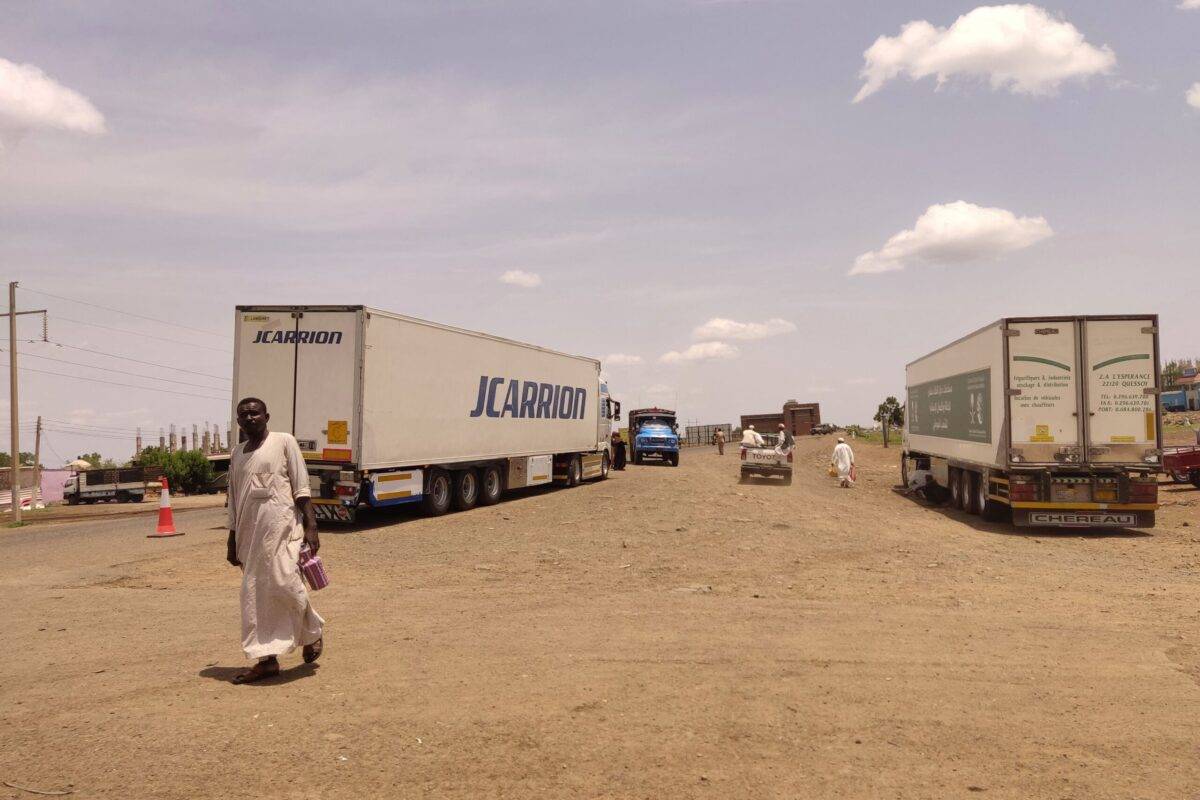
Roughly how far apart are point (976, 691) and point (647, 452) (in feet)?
102

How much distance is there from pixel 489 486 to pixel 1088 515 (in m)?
12.1

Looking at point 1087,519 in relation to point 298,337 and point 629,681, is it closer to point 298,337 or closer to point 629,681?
point 629,681

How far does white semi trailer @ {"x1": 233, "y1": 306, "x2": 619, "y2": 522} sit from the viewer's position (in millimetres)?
14414

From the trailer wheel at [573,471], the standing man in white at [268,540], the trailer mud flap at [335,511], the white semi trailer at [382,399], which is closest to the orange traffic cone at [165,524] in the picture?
the white semi trailer at [382,399]

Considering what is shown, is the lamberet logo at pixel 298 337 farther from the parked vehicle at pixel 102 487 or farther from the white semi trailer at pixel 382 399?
the parked vehicle at pixel 102 487

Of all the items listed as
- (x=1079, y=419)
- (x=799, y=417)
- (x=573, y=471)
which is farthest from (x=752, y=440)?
(x=799, y=417)

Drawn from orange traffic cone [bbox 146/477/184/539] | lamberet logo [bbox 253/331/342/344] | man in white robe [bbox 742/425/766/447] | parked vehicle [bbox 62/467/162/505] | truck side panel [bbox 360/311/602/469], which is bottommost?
parked vehicle [bbox 62/467/162/505]

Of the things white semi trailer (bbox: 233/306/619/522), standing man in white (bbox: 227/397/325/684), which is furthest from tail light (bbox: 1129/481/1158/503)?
standing man in white (bbox: 227/397/325/684)

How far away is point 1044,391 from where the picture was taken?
48.6 feet

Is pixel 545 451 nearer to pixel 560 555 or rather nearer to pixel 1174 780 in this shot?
pixel 560 555

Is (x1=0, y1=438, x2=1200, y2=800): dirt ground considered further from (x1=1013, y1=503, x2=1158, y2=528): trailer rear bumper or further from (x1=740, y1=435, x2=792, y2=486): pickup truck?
(x1=740, y1=435, x2=792, y2=486): pickup truck

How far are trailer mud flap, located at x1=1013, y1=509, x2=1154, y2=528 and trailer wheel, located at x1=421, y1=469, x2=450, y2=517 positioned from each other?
10923mm

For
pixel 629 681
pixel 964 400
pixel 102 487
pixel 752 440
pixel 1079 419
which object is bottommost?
pixel 102 487

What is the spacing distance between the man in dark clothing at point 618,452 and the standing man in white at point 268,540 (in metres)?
25.9
